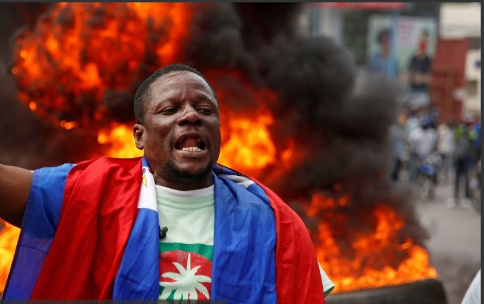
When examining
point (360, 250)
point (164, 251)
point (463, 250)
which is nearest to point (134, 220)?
point (164, 251)

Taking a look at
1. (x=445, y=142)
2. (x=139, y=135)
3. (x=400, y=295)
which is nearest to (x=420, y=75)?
(x=445, y=142)

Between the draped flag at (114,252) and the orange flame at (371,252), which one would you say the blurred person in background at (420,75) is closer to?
the orange flame at (371,252)

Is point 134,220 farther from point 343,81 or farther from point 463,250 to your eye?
Answer: point 463,250

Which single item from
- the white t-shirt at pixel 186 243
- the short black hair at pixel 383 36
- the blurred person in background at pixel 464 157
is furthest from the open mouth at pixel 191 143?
the short black hair at pixel 383 36

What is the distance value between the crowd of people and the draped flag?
9.02 m

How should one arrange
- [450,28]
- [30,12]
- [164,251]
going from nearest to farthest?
[164,251]
[30,12]
[450,28]

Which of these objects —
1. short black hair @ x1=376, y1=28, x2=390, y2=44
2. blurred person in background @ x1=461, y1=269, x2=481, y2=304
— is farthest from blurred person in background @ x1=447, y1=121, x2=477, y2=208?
short black hair @ x1=376, y1=28, x2=390, y2=44

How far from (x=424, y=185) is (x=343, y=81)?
20.6ft

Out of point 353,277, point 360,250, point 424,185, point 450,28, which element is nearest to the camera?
point 353,277

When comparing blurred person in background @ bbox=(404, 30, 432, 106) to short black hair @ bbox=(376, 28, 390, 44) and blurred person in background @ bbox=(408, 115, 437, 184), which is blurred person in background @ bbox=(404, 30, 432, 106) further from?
blurred person in background @ bbox=(408, 115, 437, 184)

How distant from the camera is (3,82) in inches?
260

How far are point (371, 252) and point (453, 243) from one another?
115 inches

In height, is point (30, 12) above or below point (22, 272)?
above

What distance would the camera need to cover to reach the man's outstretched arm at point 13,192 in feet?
6.61
